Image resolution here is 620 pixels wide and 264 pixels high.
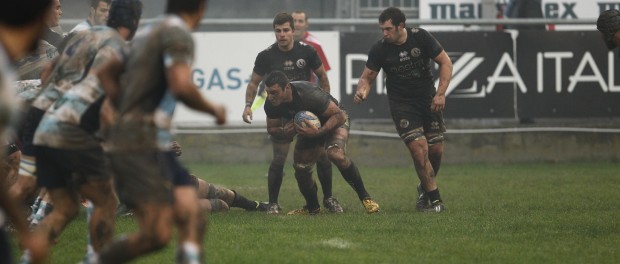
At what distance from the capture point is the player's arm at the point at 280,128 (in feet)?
48.1

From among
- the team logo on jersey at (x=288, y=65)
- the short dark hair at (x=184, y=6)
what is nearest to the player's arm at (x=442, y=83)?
the team logo on jersey at (x=288, y=65)

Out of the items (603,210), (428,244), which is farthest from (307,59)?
(428,244)

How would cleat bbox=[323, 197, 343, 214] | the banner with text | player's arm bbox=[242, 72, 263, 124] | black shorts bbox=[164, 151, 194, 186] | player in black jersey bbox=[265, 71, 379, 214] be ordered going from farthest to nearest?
1. the banner with text
2. player's arm bbox=[242, 72, 263, 124]
3. cleat bbox=[323, 197, 343, 214]
4. player in black jersey bbox=[265, 71, 379, 214]
5. black shorts bbox=[164, 151, 194, 186]

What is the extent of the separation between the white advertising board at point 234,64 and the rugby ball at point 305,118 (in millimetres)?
6259

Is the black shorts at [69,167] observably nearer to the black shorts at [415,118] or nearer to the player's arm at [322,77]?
the black shorts at [415,118]

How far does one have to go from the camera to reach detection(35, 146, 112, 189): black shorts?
8.98 metres

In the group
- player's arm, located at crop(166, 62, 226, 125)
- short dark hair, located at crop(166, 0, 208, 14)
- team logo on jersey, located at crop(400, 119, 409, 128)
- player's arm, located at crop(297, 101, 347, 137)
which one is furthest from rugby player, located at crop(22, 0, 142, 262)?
team logo on jersey, located at crop(400, 119, 409, 128)

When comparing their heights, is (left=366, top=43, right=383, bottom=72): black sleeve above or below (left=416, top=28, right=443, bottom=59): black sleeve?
below

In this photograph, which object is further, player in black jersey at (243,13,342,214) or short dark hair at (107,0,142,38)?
player in black jersey at (243,13,342,214)

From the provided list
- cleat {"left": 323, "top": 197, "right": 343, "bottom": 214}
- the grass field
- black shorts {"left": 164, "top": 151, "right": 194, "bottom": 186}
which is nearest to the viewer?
black shorts {"left": 164, "top": 151, "right": 194, "bottom": 186}

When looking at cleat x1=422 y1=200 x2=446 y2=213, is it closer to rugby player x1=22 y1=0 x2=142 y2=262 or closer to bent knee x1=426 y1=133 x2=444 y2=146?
bent knee x1=426 y1=133 x2=444 y2=146

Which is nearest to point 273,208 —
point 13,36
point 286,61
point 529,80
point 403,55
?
point 286,61

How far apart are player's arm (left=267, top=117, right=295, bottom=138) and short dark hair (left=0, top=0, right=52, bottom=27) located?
882 cm

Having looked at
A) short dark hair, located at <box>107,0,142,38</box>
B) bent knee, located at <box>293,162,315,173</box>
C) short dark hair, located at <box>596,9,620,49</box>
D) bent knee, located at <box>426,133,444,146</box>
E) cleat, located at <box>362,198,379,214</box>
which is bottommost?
cleat, located at <box>362,198,379,214</box>
